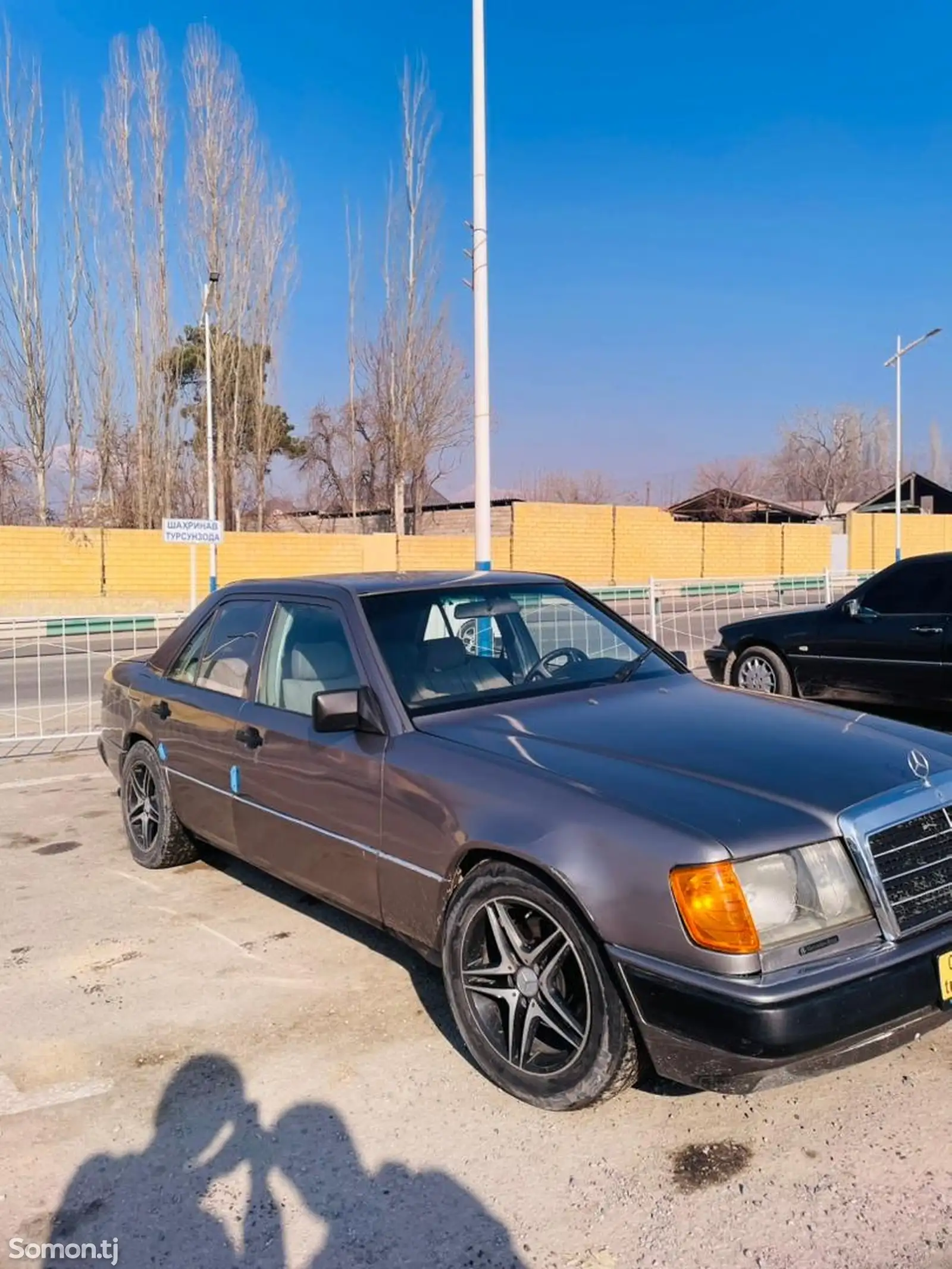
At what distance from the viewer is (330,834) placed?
12.4ft

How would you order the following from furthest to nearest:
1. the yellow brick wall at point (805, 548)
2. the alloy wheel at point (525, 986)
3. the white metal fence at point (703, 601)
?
the yellow brick wall at point (805, 548) → the white metal fence at point (703, 601) → the alloy wheel at point (525, 986)

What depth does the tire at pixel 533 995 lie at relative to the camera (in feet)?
9.02

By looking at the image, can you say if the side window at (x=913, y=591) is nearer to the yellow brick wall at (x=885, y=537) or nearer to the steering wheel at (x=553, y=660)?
the steering wheel at (x=553, y=660)

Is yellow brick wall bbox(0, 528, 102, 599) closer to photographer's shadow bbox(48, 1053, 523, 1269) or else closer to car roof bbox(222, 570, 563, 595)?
car roof bbox(222, 570, 563, 595)

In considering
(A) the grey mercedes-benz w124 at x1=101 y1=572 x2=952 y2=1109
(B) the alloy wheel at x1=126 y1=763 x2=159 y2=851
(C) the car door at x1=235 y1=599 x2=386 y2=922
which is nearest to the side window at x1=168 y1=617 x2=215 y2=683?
(A) the grey mercedes-benz w124 at x1=101 y1=572 x2=952 y2=1109

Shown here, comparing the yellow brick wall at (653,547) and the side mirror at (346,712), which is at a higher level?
the yellow brick wall at (653,547)

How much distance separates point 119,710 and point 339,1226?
150 inches

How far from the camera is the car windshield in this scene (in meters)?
3.86

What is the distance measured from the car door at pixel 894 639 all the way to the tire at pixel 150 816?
19.3ft

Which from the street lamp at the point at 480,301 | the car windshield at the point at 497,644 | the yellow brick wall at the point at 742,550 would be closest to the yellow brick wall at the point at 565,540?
the yellow brick wall at the point at 742,550

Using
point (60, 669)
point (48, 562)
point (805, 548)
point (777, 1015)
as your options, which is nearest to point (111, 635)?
point (60, 669)

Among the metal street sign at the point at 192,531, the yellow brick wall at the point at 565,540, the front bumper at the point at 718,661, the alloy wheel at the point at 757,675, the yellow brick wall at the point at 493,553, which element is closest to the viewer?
the alloy wheel at the point at 757,675

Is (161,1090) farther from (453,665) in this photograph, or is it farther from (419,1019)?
(453,665)

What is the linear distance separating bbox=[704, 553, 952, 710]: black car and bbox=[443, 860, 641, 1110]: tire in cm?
553
